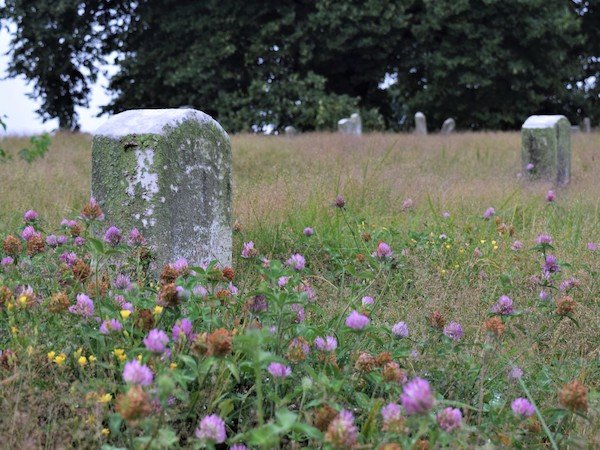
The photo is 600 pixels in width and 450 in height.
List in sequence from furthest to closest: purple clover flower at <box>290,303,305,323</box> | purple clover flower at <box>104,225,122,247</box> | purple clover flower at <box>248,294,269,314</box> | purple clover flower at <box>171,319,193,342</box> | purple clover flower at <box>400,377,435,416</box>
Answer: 1. purple clover flower at <box>104,225,122,247</box>
2. purple clover flower at <box>290,303,305,323</box>
3. purple clover flower at <box>248,294,269,314</box>
4. purple clover flower at <box>171,319,193,342</box>
5. purple clover flower at <box>400,377,435,416</box>

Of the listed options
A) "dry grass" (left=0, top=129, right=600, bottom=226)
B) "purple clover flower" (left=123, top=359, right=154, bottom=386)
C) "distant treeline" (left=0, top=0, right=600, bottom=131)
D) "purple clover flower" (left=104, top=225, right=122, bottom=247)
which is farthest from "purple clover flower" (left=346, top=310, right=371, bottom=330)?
"distant treeline" (left=0, top=0, right=600, bottom=131)

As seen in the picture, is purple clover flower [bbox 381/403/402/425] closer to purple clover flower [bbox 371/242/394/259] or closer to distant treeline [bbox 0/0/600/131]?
purple clover flower [bbox 371/242/394/259]

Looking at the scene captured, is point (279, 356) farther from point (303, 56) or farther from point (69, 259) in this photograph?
point (303, 56)

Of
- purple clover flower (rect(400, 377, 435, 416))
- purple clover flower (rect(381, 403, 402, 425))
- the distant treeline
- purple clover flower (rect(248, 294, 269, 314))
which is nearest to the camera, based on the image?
purple clover flower (rect(400, 377, 435, 416))

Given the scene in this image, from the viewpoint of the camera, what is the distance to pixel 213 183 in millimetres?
4312

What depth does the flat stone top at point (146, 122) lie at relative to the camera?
4.07 meters

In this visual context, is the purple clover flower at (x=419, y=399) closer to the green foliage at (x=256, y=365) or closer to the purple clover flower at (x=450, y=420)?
the green foliage at (x=256, y=365)

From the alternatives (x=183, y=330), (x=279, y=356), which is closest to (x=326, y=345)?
(x=279, y=356)

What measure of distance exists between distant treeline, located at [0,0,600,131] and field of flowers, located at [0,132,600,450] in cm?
1374

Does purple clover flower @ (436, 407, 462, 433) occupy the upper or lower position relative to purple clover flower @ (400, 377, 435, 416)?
lower

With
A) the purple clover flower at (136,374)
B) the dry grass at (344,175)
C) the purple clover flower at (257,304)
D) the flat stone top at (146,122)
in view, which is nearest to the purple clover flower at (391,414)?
the purple clover flower at (136,374)

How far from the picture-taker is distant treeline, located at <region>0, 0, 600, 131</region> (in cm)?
1780

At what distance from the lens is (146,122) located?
162 inches

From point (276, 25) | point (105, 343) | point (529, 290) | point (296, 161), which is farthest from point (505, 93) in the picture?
point (105, 343)
